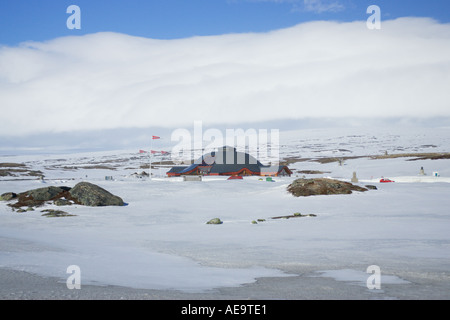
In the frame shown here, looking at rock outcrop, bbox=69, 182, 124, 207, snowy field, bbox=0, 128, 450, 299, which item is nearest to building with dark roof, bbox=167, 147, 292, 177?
snowy field, bbox=0, 128, 450, 299

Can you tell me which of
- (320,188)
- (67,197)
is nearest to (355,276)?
(320,188)

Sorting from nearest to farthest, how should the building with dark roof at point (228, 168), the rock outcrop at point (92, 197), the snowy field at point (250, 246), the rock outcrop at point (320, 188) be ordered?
the snowy field at point (250, 246) < the rock outcrop at point (92, 197) < the rock outcrop at point (320, 188) < the building with dark roof at point (228, 168)

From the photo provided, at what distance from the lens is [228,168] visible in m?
61.6

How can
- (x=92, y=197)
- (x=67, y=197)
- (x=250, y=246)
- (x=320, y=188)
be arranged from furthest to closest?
(x=320, y=188) → (x=67, y=197) → (x=92, y=197) → (x=250, y=246)

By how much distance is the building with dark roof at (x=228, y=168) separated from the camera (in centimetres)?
6100

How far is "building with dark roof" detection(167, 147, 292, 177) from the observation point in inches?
2402

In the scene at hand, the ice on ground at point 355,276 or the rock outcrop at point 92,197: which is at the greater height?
the ice on ground at point 355,276

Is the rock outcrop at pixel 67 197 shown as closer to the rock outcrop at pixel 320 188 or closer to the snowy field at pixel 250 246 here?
the snowy field at pixel 250 246

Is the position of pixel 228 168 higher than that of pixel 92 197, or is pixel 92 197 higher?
pixel 92 197

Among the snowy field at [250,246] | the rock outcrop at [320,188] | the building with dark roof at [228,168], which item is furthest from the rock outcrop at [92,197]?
the building with dark roof at [228,168]

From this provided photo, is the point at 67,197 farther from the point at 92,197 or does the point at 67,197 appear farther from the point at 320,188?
the point at 320,188

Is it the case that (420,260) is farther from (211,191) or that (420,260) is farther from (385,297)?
(211,191)

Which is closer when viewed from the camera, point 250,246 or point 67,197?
point 250,246
